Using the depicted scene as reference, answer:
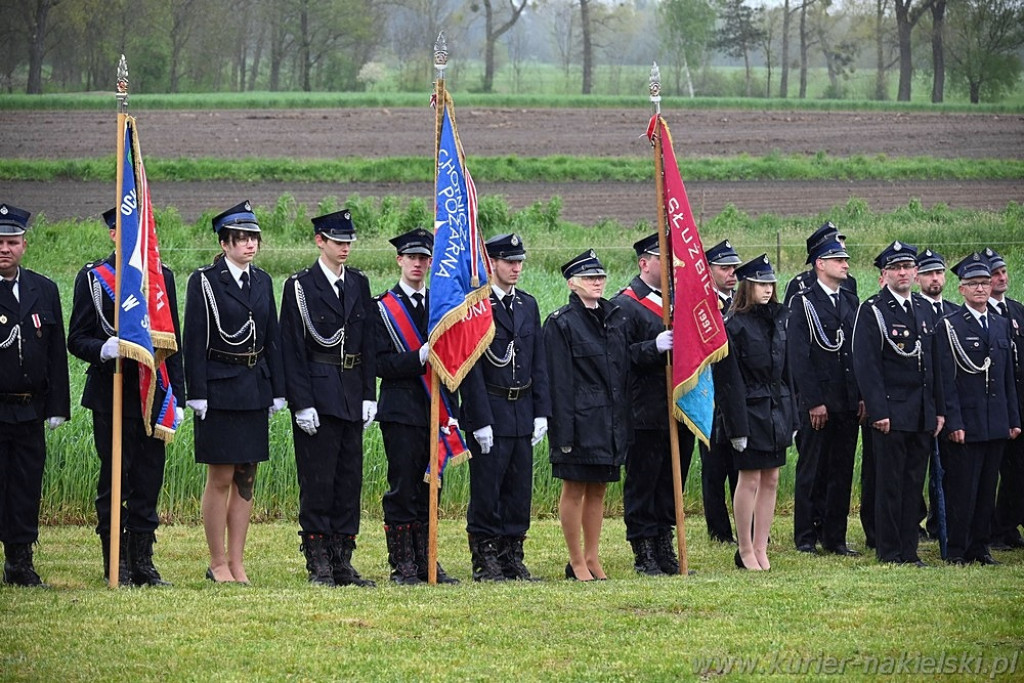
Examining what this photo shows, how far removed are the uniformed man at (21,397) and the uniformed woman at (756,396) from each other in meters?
4.26

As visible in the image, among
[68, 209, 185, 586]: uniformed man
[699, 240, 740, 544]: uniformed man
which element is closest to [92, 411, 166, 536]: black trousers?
[68, 209, 185, 586]: uniformed man

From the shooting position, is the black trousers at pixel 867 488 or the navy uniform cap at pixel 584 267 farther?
the black trousers at pixel 867 488

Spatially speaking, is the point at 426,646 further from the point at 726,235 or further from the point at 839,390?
the point at 726,235

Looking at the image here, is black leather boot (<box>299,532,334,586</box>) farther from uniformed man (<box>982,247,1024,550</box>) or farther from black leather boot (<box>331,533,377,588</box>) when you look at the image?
uniformed man (<box>982,247,1024,550</box>)

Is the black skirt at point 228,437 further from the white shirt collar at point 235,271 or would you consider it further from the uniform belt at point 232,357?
the white shirt collar at point 235,271

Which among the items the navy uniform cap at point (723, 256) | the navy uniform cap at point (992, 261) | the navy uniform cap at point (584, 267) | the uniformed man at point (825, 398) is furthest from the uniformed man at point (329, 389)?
the navy uniform cap at point (992, 261)

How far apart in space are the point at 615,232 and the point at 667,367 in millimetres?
16871

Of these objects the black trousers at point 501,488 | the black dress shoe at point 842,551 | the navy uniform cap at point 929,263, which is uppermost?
the navy uniform cap at point 929,263

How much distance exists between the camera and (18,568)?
8.44 m

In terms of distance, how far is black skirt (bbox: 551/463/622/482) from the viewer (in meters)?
9.05

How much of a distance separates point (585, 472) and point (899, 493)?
236cm

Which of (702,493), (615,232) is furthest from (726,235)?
(702,493)

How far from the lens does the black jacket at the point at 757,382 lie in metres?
9.53

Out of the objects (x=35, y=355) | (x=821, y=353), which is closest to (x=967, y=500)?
(x=821, y=353)
